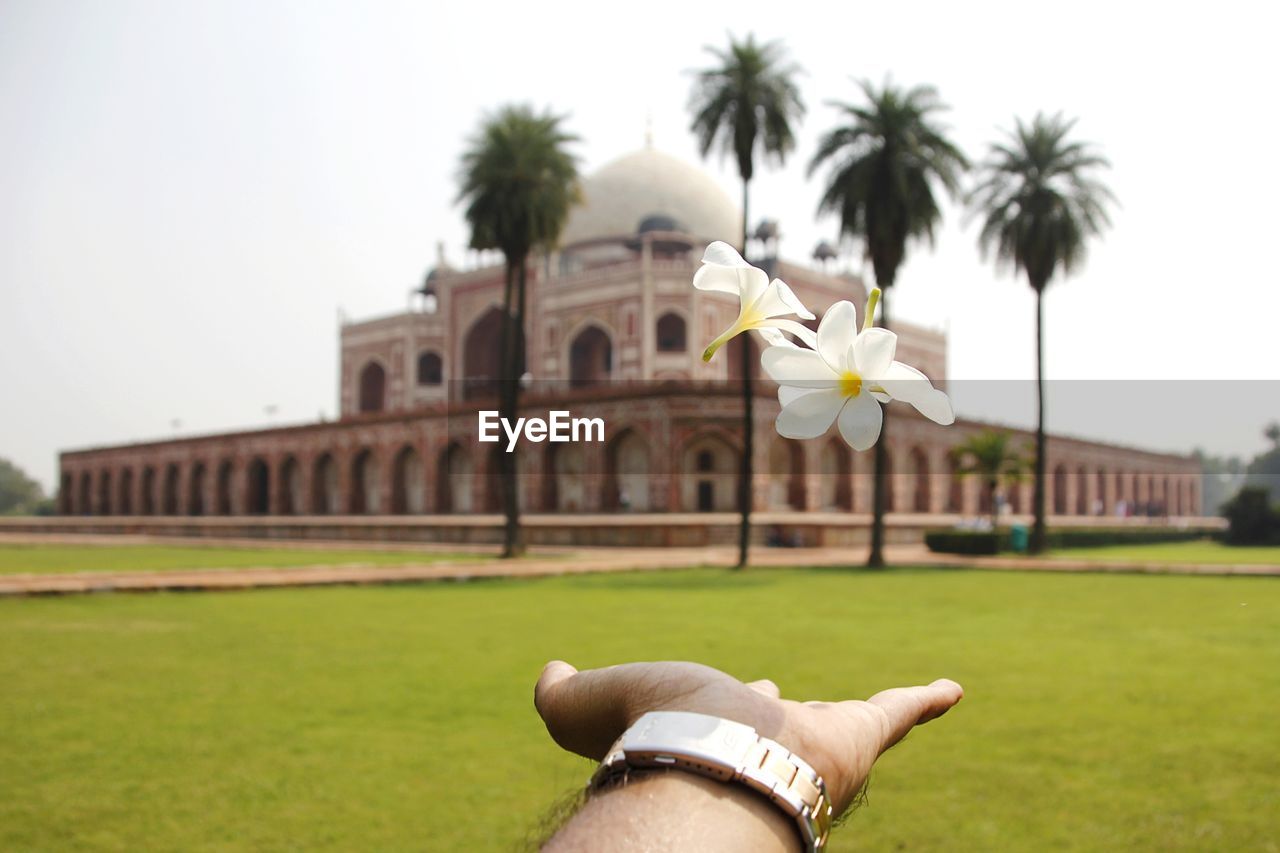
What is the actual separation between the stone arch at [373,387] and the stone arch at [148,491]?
938cm

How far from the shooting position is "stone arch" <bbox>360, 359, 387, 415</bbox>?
4188cm

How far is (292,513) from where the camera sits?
120 ft

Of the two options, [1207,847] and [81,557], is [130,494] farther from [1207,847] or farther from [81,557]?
[1207,847]

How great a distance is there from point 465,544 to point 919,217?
12457 millimetres

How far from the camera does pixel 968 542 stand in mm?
19953

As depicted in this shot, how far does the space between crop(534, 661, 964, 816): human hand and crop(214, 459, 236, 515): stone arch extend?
40.8 m

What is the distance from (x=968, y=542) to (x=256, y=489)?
27297 millimetres

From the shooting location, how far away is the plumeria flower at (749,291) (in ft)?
2.00

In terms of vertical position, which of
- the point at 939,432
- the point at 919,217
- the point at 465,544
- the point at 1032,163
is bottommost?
the point at 465,544

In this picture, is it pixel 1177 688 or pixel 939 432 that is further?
pixel 939 432

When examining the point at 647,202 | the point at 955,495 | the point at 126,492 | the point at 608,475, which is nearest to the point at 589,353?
the point at 647,202

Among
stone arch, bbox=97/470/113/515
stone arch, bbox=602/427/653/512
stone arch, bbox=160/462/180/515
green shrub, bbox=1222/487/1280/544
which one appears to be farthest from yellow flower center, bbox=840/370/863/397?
stone arch, bbox=97/470/113/515

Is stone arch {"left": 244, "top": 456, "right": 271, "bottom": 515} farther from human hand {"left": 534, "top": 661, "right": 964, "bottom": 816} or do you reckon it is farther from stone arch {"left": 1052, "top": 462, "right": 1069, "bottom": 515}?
human hand {"left": 534, "top": 661, "right": 964, "bottom": 816}

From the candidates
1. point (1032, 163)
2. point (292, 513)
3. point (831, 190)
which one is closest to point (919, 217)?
point (831, 190)
